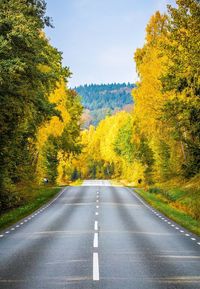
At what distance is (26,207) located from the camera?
30625 mm

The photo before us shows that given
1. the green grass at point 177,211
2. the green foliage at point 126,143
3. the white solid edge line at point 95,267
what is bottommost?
the white solid edge line at point 95,267

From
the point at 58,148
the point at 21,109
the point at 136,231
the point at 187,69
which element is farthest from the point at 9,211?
the point at 58,148

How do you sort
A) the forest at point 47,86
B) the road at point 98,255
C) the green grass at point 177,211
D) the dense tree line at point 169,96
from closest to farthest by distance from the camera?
the road at point 98,255, the forest at point 47,86, the green grass at point 177,211, the dense tree line at point 169,96

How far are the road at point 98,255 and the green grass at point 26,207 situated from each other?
129 cm

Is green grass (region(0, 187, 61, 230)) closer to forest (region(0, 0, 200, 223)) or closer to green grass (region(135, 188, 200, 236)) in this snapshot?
forest (region(0, 0, 200, 223))

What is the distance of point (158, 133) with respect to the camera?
4125cm

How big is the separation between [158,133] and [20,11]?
2271 centimetres

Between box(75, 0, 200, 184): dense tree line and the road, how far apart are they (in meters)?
6.02

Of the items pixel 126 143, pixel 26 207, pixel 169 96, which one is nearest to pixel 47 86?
pixel 169 96

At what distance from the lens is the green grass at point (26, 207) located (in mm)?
23141

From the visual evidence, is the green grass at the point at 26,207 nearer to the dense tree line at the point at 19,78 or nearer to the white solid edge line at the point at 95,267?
the dense tree line at the point at 19,78

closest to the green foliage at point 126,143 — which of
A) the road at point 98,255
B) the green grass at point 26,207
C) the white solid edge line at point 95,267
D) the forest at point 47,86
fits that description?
the forest at point 47,86

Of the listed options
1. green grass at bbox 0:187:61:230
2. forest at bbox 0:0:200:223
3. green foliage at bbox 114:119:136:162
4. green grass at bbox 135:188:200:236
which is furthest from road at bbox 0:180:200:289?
green foliage at bbox 114:119:136:162

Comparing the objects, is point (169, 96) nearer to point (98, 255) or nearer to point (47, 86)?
point (47, 86)
